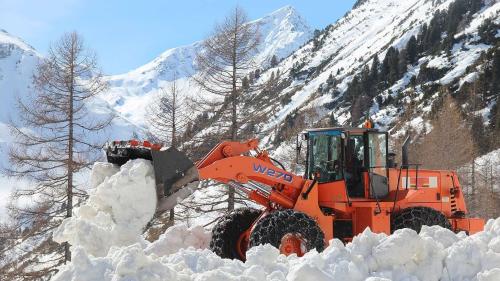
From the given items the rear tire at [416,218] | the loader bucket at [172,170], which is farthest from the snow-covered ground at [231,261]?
the rear tire at [416,218]

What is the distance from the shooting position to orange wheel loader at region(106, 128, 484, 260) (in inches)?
332

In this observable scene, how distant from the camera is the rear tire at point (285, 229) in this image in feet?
27.2

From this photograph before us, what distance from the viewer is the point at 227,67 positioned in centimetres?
1844

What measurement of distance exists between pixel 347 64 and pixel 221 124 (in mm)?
156498

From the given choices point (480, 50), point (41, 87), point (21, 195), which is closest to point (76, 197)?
point (21, 195)

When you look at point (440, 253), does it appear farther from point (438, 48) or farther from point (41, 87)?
point (438, 48)

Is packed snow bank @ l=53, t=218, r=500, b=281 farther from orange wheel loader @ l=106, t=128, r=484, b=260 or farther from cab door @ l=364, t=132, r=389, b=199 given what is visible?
cab door @ l=364, t=132, r=389, b=199

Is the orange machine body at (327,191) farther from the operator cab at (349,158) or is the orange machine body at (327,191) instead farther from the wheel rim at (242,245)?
the wheel rim at (242,245)

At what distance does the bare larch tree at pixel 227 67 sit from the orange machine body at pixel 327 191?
833cm

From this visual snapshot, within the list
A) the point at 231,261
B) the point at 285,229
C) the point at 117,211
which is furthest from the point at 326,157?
the point at 231,261

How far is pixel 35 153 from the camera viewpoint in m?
17.2

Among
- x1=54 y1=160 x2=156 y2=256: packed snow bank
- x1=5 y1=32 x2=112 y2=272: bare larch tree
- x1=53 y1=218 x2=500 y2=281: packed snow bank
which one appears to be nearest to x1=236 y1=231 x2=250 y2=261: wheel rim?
x1=54 y1=160 x2=156 y2=256: packed snow bank

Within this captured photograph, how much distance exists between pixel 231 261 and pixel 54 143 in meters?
12.9

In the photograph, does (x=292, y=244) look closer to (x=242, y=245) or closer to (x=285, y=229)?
(x=285, y=229)
